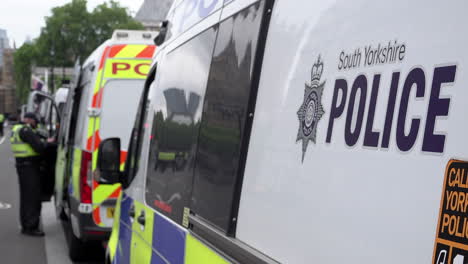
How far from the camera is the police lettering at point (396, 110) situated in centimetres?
135

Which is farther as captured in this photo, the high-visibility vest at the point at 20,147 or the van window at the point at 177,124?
the high-visibility vest at the point at 20,147

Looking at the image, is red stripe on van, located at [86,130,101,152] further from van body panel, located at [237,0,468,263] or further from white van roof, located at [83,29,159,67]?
van body panel, located at [237,0,468,263]

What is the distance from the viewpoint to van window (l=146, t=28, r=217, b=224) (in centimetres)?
285

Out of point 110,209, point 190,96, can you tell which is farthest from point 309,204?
point 110,209

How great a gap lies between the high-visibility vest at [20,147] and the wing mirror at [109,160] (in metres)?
5.76

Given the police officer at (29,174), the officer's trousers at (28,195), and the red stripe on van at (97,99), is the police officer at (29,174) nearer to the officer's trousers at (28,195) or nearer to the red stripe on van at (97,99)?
the officer's trousers at (28,195)

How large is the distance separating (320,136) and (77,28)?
8146 cm

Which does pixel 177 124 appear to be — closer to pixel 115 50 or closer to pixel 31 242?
pixel 115 50

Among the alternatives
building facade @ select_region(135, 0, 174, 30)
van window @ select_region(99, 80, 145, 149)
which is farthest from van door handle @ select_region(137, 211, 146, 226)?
building facade @ select_region(135, 0, 174, 30)

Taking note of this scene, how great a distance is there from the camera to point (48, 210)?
42.2 feet

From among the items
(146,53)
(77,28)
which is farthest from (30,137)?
(77,28)

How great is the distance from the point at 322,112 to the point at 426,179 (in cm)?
47

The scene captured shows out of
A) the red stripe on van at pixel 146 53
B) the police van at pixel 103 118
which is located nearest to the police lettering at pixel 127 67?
the police van at pixel 103 118

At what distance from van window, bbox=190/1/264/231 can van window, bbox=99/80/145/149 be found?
5.12 m
